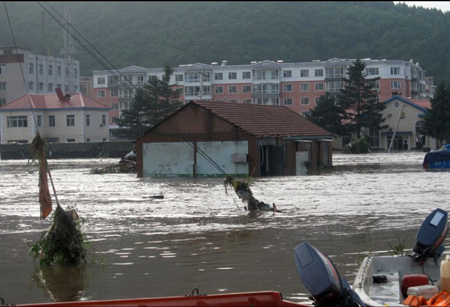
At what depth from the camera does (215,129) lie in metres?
42.3

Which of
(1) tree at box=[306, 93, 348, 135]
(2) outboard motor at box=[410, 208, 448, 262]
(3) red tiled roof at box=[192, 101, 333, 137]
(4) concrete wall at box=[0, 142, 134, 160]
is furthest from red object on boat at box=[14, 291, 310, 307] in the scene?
(1) tree at box=[306, 93, 348, 135]

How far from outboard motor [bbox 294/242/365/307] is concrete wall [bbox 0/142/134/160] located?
72.9m

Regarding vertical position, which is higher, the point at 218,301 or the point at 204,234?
the point at 218,301

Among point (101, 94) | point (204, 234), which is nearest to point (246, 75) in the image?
point (101, 94)

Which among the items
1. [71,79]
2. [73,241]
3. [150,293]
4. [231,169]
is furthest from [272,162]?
[71,79]

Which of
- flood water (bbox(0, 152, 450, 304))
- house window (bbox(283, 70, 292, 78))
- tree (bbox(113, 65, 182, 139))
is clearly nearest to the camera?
flood water (bbox(0, 152, 450, 304))

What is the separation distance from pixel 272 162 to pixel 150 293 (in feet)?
105

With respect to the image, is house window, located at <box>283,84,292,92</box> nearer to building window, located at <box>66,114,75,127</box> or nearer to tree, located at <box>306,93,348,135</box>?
tree, located at <box>306,93,348,135</box>

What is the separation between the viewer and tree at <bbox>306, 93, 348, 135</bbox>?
93062 mm

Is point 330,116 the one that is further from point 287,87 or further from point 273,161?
point 273,161

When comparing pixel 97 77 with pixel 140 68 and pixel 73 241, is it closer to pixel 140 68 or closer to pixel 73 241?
pixel 140 68

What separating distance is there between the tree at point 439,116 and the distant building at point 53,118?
38.2 meters

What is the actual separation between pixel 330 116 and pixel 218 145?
52.5 m

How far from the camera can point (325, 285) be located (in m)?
9.67
